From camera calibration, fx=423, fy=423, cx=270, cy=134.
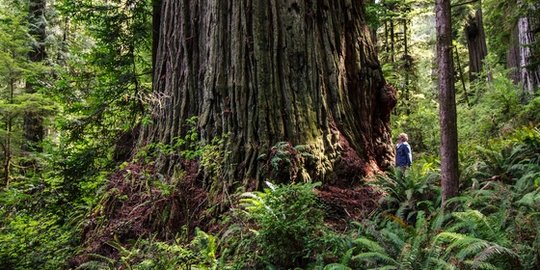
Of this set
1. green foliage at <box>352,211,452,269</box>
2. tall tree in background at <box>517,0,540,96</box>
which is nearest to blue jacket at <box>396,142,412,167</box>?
green foliage at <box>352,211,452,269</box>

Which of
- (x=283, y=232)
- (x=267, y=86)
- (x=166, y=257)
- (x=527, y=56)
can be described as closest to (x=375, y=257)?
(x=283, y=232)

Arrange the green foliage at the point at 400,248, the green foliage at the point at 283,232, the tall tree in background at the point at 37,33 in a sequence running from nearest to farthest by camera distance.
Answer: the green foliage at the point at 400,248 < the green foliage at the point at 283,232 < the tall tree in background at the point at 37,33

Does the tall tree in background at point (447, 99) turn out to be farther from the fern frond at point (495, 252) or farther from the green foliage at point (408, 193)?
the fern frond at point (495, 252)

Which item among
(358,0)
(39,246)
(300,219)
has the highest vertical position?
(358,0)

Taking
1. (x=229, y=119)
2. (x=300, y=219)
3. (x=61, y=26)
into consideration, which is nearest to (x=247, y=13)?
(x=229, y=119)

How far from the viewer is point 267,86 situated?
19.0ft

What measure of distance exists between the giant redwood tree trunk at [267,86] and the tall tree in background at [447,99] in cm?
135

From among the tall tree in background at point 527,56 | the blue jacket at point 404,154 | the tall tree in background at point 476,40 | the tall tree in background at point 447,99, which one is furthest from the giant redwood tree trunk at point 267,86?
the tall tree in background at point 476,40

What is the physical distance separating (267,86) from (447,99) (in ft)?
7.51

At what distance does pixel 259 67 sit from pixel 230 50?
1.67 ft

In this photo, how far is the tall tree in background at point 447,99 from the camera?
4.99m

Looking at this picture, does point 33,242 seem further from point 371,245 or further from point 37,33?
point 37,33

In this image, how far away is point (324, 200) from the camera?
5426 millimetres

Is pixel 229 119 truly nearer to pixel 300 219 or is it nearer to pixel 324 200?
pixel 324 200
